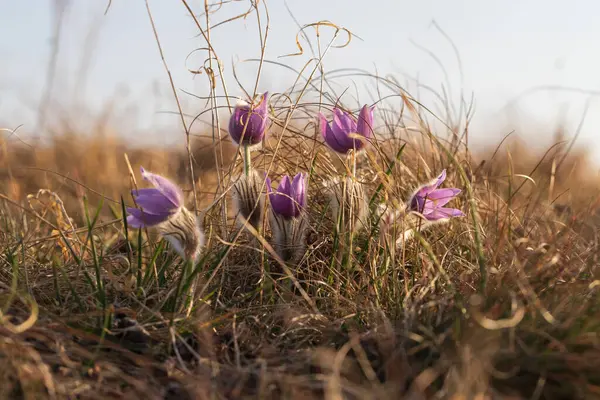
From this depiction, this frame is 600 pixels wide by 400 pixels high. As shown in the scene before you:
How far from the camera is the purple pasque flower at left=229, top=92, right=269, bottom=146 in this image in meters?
1.58

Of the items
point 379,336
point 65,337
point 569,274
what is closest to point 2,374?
point 65,337

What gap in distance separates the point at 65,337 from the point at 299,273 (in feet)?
2.05

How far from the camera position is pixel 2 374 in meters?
1.11

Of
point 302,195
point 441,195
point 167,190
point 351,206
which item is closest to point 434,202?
point 441,195

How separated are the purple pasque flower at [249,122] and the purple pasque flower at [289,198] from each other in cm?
13

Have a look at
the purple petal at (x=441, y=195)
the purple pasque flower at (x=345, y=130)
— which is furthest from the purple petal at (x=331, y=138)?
the purple petal at (x=441, y=195)

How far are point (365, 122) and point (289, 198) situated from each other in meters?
0.27

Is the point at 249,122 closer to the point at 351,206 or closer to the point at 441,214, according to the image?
the point at 351,206

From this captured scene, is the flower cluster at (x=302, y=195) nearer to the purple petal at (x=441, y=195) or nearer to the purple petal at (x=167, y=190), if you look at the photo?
the purple petal at (x=441, y=195)

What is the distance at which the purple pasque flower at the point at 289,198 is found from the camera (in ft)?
5.17

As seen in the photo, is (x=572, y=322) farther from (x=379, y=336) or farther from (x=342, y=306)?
(x=342, y=306)

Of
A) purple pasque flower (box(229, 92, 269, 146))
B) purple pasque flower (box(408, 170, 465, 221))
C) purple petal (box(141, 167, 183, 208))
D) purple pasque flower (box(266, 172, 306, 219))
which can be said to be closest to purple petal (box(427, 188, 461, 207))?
purple pasque flower (box(408, 170, 465, 221))

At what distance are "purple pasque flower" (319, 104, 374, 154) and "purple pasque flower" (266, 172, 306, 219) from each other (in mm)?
129

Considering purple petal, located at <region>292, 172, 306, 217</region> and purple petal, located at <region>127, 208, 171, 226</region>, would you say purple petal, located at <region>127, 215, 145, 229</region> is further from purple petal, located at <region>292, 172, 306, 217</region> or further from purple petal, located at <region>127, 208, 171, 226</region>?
purple petal, located at <region>292, 172, 306, 217</region>
